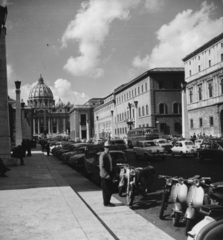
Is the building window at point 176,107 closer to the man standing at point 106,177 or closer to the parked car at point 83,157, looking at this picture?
the parked car at point 83,157

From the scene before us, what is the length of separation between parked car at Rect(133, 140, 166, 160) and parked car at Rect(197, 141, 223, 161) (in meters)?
2.84

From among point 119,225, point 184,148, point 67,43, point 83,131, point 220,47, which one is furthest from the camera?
point 83,131

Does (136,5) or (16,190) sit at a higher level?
(136,5)

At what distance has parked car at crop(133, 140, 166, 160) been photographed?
24578 millimetres

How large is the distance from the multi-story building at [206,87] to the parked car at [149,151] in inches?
931

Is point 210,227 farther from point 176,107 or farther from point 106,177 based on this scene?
point 176,107

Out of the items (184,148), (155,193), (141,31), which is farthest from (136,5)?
(184,148)

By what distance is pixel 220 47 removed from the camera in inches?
1890

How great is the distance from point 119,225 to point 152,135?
42.1m

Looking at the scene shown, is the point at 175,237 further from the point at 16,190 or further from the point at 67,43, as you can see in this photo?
the point at 67,43

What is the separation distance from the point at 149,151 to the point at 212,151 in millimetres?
4833

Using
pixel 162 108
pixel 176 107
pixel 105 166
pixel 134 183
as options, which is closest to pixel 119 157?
pixel 134 183

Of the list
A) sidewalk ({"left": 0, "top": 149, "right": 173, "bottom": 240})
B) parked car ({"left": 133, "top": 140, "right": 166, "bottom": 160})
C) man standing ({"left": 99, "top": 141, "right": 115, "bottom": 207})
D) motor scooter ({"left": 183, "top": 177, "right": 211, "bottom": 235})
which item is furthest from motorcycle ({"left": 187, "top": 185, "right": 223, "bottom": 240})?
parked car ({"left": 133, "top": 140, "right": 166, "bottom": 160})

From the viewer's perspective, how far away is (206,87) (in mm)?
52594
